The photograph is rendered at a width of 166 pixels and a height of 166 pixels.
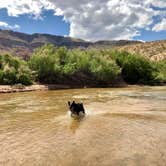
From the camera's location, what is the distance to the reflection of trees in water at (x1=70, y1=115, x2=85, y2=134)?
2088cm

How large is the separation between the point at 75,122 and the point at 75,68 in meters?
53.4

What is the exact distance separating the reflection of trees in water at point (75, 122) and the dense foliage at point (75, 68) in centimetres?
3967

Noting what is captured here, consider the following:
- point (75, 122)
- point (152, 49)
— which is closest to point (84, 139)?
point (75, 122)

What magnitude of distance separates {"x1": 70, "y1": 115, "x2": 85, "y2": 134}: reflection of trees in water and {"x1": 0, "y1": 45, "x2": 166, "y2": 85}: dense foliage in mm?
39675

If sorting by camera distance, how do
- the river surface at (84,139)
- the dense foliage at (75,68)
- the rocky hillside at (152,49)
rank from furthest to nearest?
the rocky hillside at (152,49), the dense foliage at (75,68), the river surface at (84,139)

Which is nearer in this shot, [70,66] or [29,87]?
[29,87]

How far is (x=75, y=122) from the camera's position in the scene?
2314cm

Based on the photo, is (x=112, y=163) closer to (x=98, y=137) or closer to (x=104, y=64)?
(x=98, y=137)

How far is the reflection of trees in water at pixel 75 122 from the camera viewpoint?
68.5 ft

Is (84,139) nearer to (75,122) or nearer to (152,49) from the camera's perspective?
(75,122)

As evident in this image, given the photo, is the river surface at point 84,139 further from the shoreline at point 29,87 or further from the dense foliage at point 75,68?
the dense foliage at point 75,68

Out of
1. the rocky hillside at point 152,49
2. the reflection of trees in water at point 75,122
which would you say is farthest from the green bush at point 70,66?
the rocky hillside at point 152,49

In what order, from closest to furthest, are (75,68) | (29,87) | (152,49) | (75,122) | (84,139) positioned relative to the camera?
(84,139) → (75,122) → (29,87) → (75,68) → (152,49)

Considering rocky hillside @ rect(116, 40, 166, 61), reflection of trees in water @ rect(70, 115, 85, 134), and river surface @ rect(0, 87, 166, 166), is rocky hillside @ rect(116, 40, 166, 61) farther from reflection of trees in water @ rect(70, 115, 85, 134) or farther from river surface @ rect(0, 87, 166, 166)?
river surface @ rect(0, 87, 166, 166)
